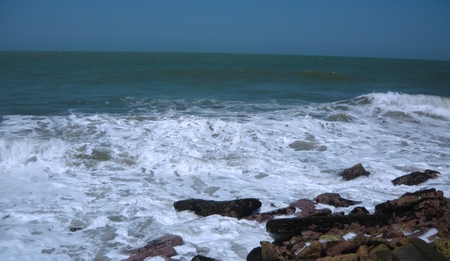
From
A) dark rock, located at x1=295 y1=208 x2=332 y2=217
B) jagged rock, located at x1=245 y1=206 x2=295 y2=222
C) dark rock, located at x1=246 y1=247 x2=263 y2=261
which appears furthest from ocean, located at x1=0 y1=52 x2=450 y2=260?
dark rock, located at x1=295 y1=208 x2=332 y2=217

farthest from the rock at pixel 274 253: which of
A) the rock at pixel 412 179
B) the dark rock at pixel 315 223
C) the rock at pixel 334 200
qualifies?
the rock at pixel 412 179

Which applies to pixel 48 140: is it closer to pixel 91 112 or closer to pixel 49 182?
pixel 49 182

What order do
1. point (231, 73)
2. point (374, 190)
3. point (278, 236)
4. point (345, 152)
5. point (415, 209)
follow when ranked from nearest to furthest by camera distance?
point (278, 236) → point (415, 209) → point (374, 190) → point (345, 152) → point (231, 73)

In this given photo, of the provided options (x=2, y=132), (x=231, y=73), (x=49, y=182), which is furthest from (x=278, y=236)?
(x=231, y=73)

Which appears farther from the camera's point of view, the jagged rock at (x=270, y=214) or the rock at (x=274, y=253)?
the jagged rock at (x=270, y=214)

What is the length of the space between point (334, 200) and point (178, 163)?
10.8 feet

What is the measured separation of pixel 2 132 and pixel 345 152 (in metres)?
8.45

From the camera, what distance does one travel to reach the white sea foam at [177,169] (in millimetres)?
4414

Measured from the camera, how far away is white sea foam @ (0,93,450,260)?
441 centimetres

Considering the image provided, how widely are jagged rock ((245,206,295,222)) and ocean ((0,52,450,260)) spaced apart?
13 centimetres

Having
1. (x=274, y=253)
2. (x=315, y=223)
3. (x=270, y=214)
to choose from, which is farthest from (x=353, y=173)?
(x=274, y=253)

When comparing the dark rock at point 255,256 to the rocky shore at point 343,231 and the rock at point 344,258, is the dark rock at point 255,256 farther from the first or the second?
the rock at point 344,258

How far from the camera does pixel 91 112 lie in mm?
12055

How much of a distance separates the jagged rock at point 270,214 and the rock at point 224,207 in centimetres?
13
